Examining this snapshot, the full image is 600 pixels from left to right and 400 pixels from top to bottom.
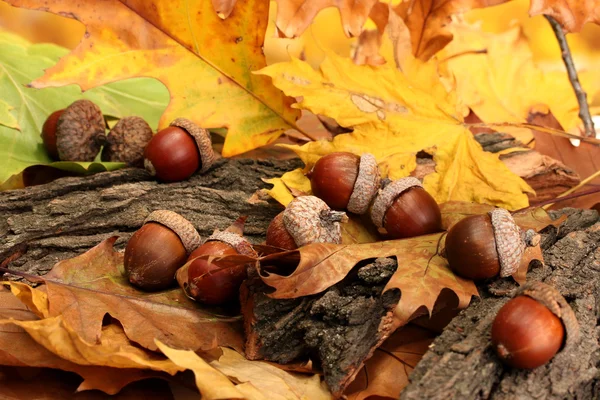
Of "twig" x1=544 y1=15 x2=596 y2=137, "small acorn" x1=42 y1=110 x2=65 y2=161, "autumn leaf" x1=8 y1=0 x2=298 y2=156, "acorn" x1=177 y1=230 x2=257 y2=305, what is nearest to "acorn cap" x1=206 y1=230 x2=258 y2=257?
"acorn" x1=177 y1=230 x2=257 y2=305

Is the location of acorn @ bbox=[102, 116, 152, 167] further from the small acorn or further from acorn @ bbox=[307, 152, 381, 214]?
acorn @ bbox=[307, 152, 381, 214]

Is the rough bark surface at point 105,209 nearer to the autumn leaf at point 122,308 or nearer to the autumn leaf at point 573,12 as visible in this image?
the autumn leaf at point 122,308

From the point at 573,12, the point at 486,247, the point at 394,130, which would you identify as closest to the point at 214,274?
the point at 486,247

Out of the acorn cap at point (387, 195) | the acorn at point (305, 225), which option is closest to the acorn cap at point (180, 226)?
the acorn at point (305, 225)

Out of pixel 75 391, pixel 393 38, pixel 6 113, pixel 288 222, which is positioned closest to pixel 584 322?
pixel 288 222

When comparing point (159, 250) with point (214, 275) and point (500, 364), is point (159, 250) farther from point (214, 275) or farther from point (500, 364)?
point (500, 364)

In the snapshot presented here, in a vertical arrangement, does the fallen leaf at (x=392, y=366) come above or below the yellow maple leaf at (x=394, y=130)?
below
